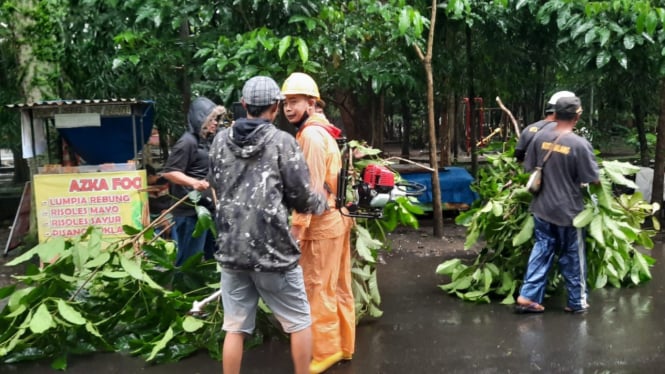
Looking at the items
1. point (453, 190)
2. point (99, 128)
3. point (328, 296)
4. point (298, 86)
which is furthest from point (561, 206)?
point (99, 128)

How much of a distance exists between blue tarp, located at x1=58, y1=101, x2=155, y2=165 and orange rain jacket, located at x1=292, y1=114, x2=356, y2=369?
17.0 feet

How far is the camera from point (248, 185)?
351 cm

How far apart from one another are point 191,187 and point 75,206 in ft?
8.31

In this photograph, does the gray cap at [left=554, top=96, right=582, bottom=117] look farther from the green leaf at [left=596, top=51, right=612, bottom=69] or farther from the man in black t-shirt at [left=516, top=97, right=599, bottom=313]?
the green leaf at [left=596, top=51, right=612, bottom=69]

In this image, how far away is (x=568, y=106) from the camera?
5.41m

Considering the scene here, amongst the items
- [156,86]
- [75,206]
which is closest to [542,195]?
[75,206]

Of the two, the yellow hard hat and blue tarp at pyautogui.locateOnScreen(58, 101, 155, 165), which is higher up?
the yellow hard hat

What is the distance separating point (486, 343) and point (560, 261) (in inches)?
43.5

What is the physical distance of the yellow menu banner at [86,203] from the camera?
284 inches

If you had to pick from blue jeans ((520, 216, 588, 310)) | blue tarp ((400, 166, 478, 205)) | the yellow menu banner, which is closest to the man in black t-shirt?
blue jeans ((520, 216, 588, 310))

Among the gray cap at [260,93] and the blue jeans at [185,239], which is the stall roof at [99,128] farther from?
the gray cap at [260,93]

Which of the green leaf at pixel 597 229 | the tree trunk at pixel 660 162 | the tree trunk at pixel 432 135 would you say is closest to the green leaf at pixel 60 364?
the green leaf at pixel 597 229

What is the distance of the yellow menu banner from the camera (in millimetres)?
7207

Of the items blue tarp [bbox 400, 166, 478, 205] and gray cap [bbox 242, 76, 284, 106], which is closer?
gray cap [bbox 242, 76, 284, 106]
